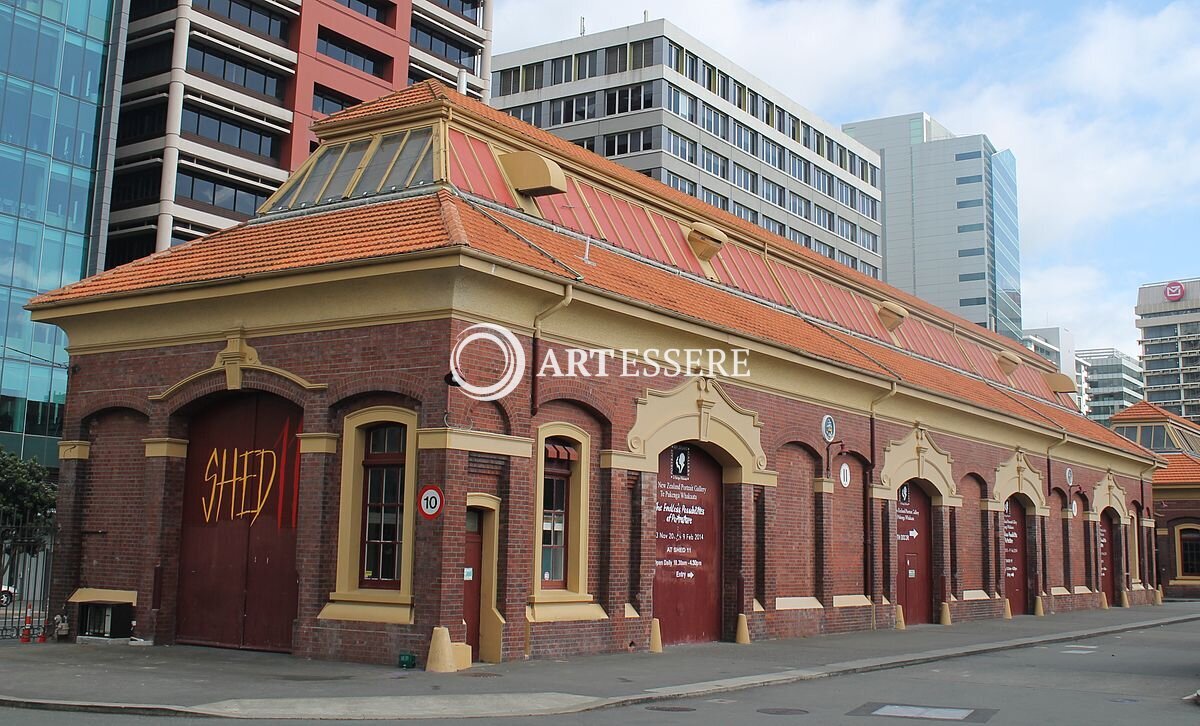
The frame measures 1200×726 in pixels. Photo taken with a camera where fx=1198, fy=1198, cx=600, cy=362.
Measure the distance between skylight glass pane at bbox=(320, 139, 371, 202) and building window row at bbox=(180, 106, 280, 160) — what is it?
1479 inches

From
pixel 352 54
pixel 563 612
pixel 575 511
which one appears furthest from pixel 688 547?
pixel 352 54

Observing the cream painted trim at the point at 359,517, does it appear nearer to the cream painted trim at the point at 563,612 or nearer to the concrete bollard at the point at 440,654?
the concrete bollard at the point at 440,654

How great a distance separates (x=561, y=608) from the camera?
18125 mm

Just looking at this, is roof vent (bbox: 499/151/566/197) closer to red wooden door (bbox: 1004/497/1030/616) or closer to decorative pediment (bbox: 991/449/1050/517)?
decorative pediment (bbox: 991/449/1050/517)

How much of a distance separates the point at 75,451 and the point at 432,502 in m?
7.86

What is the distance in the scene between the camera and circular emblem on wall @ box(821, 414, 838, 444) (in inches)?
995

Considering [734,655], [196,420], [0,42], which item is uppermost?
[0,42]

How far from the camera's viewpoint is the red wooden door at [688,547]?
68.8 ft

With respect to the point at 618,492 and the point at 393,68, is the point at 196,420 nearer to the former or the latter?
the point at 618,492

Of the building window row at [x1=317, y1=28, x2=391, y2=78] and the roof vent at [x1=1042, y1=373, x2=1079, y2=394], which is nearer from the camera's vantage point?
the roof vent at [x1=1042, y1=373, x2=1079, y2=394]

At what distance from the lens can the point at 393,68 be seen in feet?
209

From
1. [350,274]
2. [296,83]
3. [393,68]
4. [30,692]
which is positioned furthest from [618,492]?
[393,68]

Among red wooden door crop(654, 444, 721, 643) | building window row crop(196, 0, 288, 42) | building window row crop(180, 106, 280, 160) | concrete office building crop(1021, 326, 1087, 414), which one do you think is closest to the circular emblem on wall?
red wooden door crop(654, 444, 721, 643)

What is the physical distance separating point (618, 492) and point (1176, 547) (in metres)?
45.4
